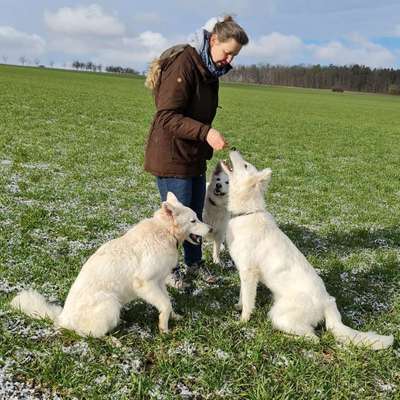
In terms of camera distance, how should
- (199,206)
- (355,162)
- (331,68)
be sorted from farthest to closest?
(331,68), (355,162), (199,206)

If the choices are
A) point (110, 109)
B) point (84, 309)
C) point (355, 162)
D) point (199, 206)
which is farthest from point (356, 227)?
point (110, 109)

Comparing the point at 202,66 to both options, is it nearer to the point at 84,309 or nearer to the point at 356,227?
the point at 84,309

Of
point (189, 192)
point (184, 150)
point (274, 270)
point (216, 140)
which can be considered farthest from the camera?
point (189, 192)

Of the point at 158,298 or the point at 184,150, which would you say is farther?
the point at 184,150

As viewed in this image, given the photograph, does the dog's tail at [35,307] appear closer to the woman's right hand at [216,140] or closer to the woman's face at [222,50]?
the woman's right hand at [216,140]

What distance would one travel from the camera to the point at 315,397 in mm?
3516

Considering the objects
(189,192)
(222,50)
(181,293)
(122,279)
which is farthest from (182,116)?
(181,293)

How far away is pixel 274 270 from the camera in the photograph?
179 inches

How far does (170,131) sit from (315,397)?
9.34 ft

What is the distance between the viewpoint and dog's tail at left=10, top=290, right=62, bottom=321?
418 centimetres

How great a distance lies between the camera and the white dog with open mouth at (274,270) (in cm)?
425

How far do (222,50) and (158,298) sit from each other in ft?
8.47

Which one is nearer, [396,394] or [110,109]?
[396,394]

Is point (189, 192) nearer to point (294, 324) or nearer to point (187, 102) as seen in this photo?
point (187, 102)
